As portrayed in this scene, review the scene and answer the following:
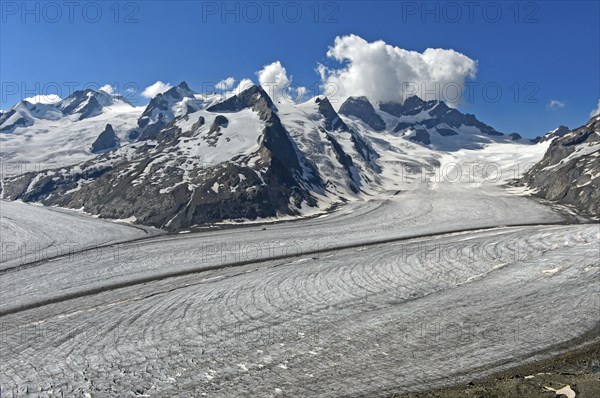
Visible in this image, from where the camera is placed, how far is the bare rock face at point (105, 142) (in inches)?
7407

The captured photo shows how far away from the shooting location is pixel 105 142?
192500 millimetres

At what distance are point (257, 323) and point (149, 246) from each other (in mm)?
25314

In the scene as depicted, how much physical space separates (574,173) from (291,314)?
80.7m

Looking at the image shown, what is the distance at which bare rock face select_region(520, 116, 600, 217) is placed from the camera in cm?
7362

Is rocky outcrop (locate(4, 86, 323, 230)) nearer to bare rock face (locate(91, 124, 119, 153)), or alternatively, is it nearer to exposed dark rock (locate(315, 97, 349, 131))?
exposed dark rock (locate(315, 97, 349, 131))

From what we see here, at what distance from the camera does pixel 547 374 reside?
1723 cm

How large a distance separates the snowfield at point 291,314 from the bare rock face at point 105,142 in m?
159

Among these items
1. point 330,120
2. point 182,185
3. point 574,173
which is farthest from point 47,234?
point 330,120

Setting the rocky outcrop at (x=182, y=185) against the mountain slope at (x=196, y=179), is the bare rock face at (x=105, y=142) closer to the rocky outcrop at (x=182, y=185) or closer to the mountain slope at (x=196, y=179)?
the mountain slope at (x=196, y=179)

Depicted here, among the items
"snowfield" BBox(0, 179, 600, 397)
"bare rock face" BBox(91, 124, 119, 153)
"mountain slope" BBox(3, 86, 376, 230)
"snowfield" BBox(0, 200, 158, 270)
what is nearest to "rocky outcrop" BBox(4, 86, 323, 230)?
"mountain slope" BBox(3, 86, 376, 230)

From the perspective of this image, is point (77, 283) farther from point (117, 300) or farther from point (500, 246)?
point (500, 246)

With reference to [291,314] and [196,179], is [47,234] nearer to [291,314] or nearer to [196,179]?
[196,179]

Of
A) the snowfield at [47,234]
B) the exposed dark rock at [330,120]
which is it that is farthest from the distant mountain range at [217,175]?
the exposed dark rock at [330,120]

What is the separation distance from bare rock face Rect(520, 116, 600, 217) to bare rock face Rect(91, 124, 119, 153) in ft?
509
